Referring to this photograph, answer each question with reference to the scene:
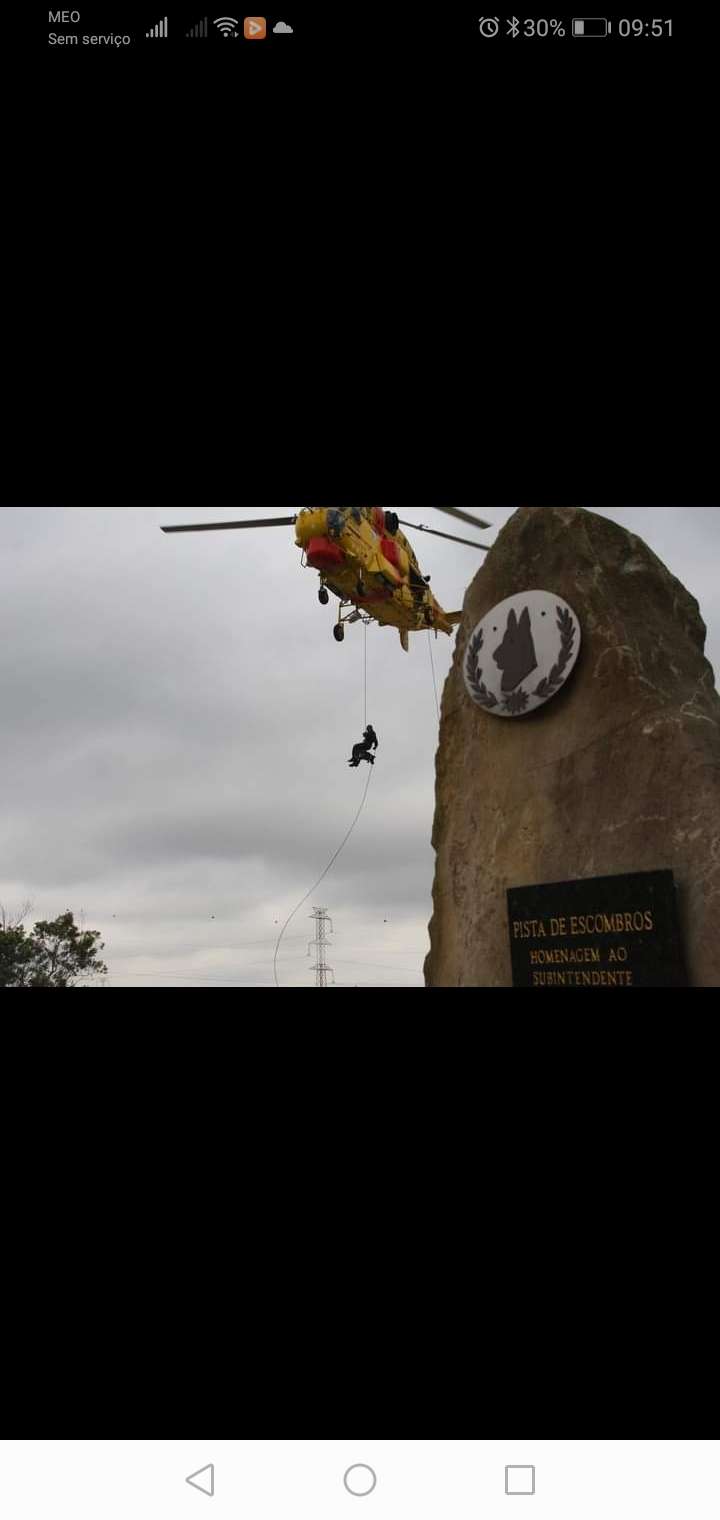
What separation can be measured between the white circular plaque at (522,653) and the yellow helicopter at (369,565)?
8.56ft

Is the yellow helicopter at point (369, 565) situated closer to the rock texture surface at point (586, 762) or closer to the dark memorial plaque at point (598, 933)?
the rock texture surface at point (586, 762)

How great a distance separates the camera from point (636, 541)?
6.16 metres

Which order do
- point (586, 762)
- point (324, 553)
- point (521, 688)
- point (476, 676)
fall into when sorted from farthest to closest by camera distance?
point (324, 553) < point (476, 676) < point (521, 688) < point (586, 762)

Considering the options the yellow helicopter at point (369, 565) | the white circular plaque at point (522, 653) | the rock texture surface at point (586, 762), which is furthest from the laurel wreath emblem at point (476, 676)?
the yellow helicopter at point (369, 565)

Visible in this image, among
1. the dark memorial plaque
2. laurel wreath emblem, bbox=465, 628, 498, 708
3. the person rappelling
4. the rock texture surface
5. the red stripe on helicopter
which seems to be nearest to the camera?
the dark memorial plaque

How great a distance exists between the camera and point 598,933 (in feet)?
16.8

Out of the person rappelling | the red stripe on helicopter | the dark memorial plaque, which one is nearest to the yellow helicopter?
the red stripe on helicopter

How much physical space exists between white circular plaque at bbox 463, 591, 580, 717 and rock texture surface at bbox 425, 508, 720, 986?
11 cm

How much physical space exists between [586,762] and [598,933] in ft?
3.57

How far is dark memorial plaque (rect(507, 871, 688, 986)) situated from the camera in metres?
4.82

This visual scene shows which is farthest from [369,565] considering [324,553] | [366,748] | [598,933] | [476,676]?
[598,933]

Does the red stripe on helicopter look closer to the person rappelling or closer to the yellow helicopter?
the yellow helicopter

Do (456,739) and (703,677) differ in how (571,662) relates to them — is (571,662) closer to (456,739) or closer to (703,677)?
(703,677)

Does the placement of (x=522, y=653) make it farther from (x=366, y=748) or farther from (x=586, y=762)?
(x=366, y=748)
